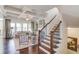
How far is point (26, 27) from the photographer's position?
7.97 feet

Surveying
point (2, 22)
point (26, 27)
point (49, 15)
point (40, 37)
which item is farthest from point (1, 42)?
point (49, 15)

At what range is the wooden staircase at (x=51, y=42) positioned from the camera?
2.41m

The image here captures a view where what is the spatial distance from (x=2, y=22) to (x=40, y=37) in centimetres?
75

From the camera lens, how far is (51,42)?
7.95 ft

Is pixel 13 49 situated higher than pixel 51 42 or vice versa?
pixel 51 42

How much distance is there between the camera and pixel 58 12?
7.87 ft

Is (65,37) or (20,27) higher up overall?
(20,27)

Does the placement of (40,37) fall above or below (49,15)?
below

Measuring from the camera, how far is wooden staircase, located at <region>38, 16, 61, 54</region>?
2408mm

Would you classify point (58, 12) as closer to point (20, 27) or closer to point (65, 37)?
point (65, 37)
